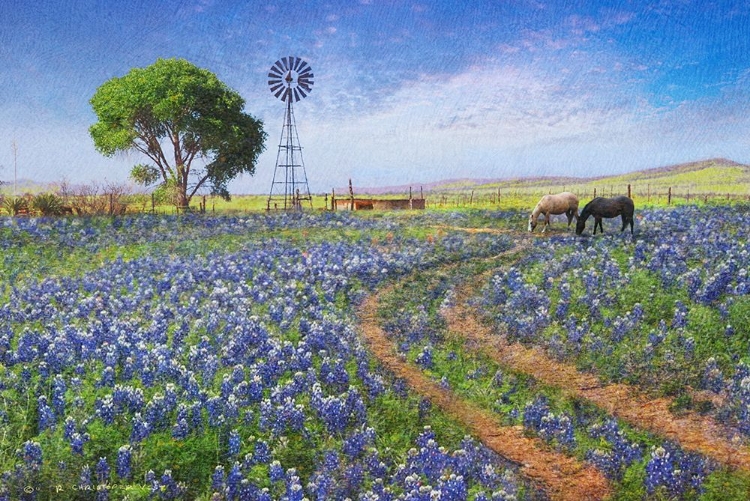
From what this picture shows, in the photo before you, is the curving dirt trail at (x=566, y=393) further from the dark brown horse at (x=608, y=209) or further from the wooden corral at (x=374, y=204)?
the wooden corral at (x=374, y=204)

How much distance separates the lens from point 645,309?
37.5 ft

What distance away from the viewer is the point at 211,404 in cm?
719

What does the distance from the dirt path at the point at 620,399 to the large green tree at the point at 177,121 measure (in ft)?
105

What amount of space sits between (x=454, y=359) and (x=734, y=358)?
4.41 metres

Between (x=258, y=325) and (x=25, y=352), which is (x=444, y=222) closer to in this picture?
(x=258, y=325)

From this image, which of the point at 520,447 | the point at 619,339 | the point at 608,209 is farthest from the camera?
the point at 608,209

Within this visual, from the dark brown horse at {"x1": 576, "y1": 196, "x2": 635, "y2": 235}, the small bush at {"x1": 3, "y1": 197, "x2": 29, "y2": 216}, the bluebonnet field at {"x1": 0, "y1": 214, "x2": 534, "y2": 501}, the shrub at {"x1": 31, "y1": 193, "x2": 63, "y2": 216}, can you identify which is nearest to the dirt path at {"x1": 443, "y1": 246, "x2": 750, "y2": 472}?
the bluebonnet field at {"x1": 0, "y1": 214, "x2": 534, "y2": 501}

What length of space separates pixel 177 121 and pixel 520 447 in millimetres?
36624

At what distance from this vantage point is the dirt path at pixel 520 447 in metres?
6.48

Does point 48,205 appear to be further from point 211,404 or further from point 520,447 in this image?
point 520,447

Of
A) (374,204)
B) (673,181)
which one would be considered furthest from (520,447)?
(673,181)

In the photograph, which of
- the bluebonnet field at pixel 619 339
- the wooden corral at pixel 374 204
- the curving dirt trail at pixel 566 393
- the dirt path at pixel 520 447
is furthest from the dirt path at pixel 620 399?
the wooden corral at pixel 374 204

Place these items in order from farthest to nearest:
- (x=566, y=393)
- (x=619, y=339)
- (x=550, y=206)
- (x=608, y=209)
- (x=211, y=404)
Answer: (x=550, y=206)
(x=608, y=209)
(x=619, y=339)
(x=566, y=393)
(x=211, y=404)

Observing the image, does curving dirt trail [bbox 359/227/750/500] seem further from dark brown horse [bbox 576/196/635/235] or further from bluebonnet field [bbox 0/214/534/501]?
dark brown horse [bbox 576/196/635/235]
